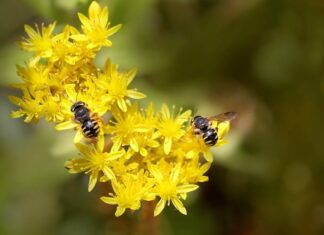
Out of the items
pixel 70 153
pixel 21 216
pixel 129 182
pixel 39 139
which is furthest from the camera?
pixel 21 216

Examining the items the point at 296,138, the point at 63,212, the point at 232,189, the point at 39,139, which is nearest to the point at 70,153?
the point at 39,139

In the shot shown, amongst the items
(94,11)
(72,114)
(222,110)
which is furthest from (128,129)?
(222,110)

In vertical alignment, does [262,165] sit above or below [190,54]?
below

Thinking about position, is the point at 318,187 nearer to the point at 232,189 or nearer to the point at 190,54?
the point at 232,189

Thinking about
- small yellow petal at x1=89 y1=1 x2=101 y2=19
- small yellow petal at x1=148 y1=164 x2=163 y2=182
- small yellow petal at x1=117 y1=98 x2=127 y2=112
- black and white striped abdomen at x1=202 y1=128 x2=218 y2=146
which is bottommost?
small yellow petal at x1=148 y1=164 x2=163 y2=182

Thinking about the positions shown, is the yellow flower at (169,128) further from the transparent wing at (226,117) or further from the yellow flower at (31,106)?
the yellow flower at (31,106)

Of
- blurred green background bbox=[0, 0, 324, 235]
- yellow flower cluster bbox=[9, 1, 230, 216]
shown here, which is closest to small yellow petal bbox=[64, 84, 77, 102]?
yellow flower cluster bbox=[9, 1, 230, 216]

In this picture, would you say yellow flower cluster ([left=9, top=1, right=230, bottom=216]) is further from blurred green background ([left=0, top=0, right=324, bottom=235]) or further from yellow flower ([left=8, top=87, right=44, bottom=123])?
blurred green background ([left=0, top=0, right=324, bottom=235])
